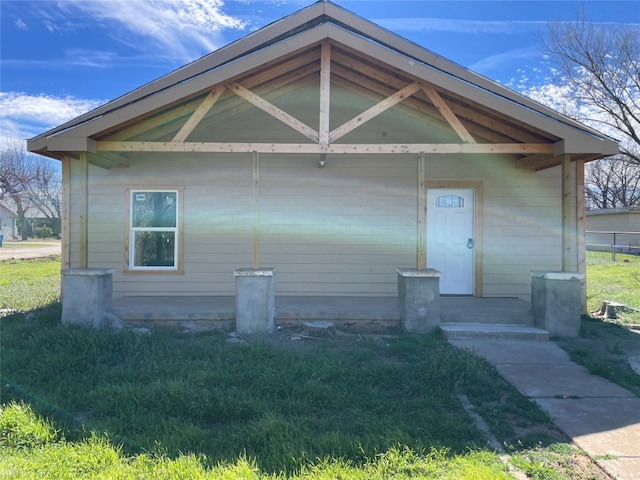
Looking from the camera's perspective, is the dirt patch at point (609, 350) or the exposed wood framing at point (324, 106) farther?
the exposed wood framing at point (324, 106)

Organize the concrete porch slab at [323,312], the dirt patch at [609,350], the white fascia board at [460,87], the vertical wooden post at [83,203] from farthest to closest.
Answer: the concrete porch slab at [323,312], the vertical wooden post at [83,203], the white fascia board at [460,87], the dirt patch at [609,350]

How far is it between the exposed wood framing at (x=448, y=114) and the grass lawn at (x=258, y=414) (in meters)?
2.86

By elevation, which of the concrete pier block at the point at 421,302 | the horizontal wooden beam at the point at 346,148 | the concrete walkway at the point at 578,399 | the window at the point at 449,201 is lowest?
the concrete walkway at the point at 578,399

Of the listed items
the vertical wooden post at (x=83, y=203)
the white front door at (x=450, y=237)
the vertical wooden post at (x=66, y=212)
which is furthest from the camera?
the white front door at (x=450, y=237)

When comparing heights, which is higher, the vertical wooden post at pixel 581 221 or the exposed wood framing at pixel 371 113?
the exposed wood framing at pixel 371 113

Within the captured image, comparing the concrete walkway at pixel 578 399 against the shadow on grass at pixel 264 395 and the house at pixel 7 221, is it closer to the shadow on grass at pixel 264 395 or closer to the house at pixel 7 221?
the shadow on grass at pixel 264 395

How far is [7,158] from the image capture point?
42156mm

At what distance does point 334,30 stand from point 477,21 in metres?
8.30

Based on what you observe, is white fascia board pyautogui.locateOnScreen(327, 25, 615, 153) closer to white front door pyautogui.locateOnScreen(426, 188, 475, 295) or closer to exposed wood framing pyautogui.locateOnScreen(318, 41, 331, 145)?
exposed wood framing pyautogui.locateOnScreen(318, 41, 331, 145)

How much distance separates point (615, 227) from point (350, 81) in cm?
2613

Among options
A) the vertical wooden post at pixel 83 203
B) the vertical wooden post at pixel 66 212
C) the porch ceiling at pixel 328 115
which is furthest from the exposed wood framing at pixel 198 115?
the vertical wooden post at pixel 66 212

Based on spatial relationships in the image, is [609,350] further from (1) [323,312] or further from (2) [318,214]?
(2) [318,214]

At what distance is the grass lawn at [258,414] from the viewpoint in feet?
9.07

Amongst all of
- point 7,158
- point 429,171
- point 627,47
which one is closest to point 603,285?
point 429,171
